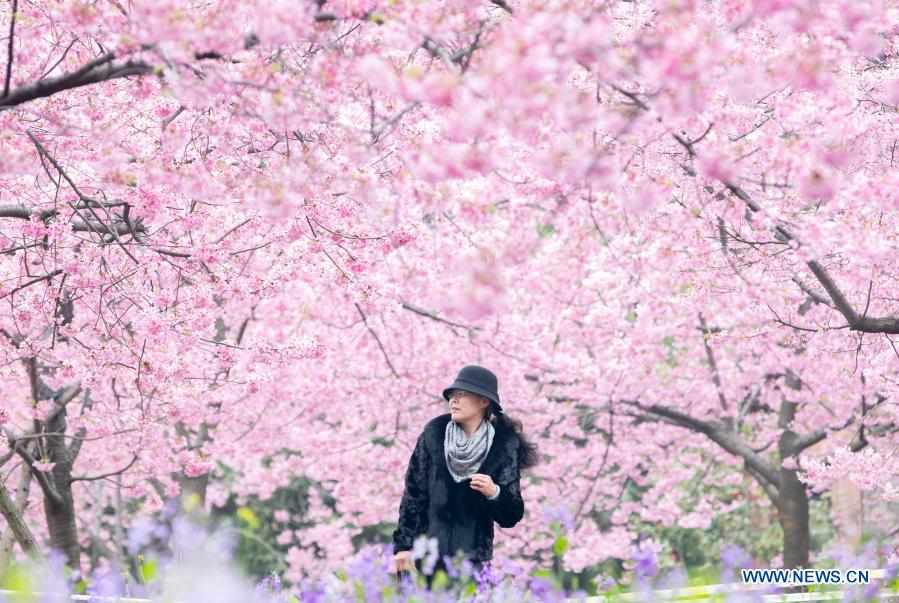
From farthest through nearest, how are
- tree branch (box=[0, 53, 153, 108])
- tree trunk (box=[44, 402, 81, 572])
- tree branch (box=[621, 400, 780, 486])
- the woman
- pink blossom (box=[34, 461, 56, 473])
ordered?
tree branch (box=[621, 400, 780, 486]), tree trunk (box=[44, 402, 81, 572]), pink blossom (box=[34, 461, 56, 473]), the woman, tree branch (box=[0, 53, 153, 108])

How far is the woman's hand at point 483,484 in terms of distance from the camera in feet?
16.7

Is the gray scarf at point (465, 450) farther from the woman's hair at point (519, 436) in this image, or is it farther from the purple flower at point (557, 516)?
the purple flower at point (557, 516)

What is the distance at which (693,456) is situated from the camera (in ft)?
44.5

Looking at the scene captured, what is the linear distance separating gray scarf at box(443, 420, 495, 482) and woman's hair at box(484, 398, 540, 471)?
0.16 m

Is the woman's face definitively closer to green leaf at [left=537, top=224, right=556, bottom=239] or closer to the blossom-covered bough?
the blossom-covered bough

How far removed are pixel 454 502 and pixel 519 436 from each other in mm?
503

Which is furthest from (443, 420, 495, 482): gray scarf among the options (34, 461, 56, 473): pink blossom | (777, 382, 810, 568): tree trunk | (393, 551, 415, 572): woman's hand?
(777, 382, 810, 568): tree trunk

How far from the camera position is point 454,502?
525cm

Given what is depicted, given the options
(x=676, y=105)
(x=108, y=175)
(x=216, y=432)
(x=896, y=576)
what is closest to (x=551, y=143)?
(x=676, y=105)

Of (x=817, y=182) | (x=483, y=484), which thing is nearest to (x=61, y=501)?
(x=483, y=484)

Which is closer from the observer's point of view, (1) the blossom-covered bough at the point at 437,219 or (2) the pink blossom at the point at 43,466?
(1) the blossom-covered bough at the point at 437,219

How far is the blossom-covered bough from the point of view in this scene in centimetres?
332

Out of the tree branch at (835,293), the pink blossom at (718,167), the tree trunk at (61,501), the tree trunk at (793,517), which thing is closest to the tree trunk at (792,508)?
the tree trunk at (793,517)

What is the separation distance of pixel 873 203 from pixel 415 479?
2451mm
